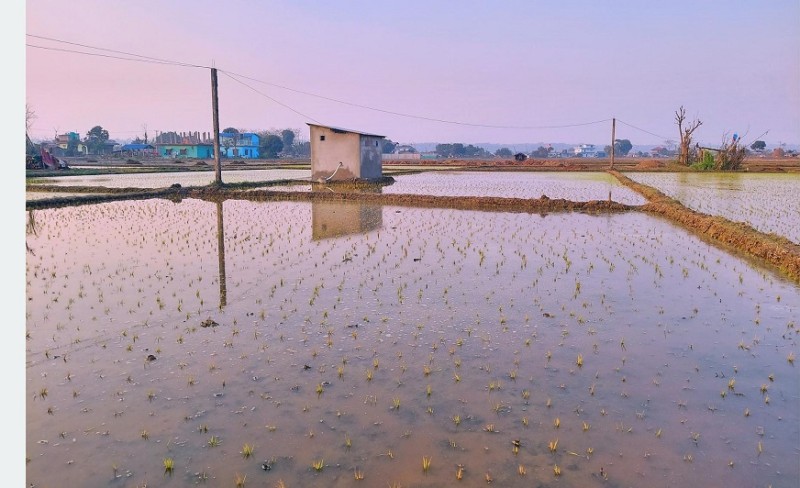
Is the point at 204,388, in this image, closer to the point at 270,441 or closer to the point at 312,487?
the point at 270,441

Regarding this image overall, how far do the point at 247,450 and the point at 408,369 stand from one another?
1852mm

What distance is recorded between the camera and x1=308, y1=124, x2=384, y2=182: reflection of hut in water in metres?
25.5

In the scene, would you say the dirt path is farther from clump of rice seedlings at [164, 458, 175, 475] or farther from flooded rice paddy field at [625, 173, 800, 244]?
clump of rice seedlings at [164, 458, 175, 475]

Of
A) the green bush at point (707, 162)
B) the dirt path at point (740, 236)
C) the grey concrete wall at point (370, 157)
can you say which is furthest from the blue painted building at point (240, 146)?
the dirt path at point (740, 236)

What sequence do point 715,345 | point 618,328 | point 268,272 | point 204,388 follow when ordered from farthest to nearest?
point 268,272
point 618,328
point 715,345
point 204,388

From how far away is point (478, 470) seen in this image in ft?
11.7

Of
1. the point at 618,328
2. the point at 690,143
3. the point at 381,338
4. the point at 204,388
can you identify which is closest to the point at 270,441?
the point at 204,388

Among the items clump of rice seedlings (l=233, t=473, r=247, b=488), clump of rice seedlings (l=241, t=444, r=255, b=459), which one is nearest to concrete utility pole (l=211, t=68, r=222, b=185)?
clump of rice seedlings (l=241, t=444, r=255, b=459)

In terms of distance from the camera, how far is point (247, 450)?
378 cm

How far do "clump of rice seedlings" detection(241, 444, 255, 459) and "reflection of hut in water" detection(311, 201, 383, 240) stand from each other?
28.3 ft

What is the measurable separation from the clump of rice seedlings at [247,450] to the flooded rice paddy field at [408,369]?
0.02 m

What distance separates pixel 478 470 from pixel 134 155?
7345 centimetres

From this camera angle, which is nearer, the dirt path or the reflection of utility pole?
the reflection of utility pole

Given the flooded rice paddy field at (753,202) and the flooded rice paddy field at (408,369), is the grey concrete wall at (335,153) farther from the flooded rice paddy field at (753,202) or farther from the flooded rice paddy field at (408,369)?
the flooded rice paddy field at (408,369)
